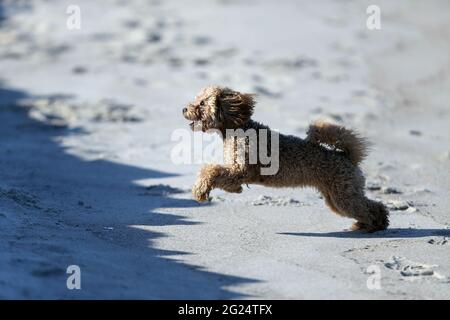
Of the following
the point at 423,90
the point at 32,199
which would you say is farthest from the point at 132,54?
the point at 32,199

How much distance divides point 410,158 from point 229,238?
14.1 feet

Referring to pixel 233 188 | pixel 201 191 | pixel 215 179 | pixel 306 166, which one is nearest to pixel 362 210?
pixel 306 166

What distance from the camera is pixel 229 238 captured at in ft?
25.5

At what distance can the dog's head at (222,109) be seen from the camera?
8.16 meters

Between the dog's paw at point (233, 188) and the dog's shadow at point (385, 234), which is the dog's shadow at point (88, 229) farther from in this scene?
the dog's shadow at point (385, 234)

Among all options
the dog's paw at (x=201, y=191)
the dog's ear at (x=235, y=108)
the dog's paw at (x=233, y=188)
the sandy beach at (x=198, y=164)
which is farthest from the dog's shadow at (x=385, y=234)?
the dog's ear at (x=235, y=108)

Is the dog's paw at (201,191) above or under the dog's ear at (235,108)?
under

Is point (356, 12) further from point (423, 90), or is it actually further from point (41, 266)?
point (41, 266)

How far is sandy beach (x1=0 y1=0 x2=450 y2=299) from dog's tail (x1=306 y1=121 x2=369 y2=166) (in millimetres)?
708

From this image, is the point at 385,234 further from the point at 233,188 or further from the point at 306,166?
the point at 233,188

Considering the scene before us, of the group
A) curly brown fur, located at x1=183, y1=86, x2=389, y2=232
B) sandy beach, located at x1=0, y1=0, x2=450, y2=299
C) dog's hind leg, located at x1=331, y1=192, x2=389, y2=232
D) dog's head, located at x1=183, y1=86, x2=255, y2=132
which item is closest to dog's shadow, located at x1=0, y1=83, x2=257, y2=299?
sandy beach, located at x1=0, y1=0, x2=450, y2=299

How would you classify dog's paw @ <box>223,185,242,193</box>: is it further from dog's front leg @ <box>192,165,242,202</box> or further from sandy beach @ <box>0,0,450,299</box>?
sandy beach @ <box>0,0,450,299</box>

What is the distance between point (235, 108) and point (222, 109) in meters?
0.12

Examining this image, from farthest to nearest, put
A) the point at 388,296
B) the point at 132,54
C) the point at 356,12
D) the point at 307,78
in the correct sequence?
the point at 356,12, the point at 132,54, the point at 307,78, the point at 388,296
